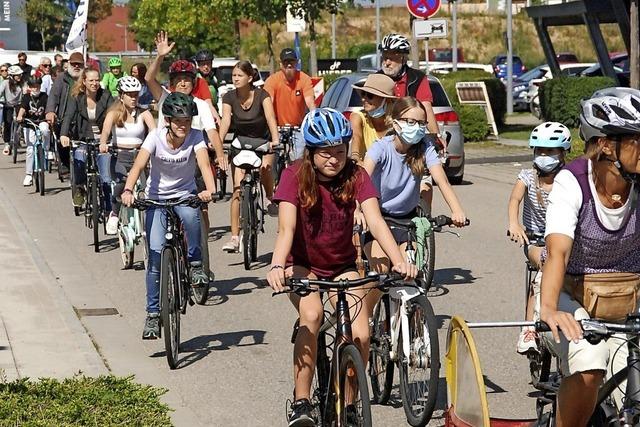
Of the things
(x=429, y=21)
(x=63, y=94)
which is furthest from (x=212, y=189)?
(x=429, y=21)

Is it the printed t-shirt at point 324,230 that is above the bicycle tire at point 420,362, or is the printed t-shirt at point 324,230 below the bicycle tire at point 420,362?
above

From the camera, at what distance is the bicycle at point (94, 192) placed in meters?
14.7

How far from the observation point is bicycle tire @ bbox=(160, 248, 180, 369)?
8.84 metres

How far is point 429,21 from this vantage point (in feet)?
71.1

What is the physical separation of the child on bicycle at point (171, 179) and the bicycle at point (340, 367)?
130 inches

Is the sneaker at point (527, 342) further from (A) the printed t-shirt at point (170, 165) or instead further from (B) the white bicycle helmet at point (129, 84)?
(B) the white bicycle helmet at point (129, 84)

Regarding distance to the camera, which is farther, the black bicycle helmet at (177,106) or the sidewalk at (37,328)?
the black bicycle helmet at (177,106)

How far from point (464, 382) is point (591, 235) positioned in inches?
29.0

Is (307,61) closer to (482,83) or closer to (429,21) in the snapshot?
(482,83)

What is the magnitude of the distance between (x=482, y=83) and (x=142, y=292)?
18303mm

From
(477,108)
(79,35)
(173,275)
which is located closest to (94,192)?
(173,275)

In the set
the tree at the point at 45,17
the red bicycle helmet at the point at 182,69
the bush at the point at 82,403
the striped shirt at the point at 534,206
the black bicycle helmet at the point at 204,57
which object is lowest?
the bush at the point at 82,403

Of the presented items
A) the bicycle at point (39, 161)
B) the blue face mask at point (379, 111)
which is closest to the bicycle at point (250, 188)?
the blue face mask at point (379, 111)

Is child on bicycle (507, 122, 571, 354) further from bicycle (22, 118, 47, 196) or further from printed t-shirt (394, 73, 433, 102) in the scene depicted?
bicycle (22, 118, 47, 196)
